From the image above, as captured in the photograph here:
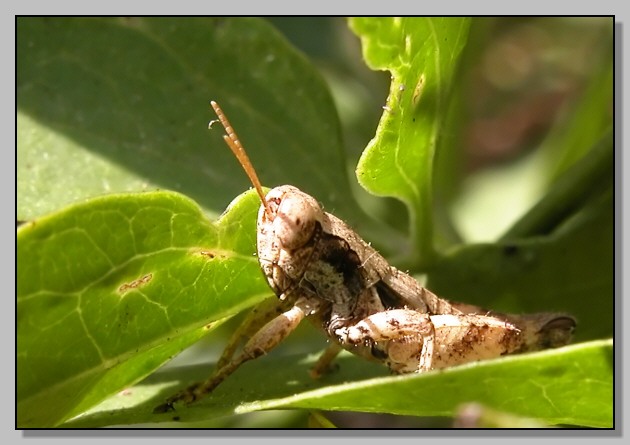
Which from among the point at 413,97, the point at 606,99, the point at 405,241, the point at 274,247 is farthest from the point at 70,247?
the point at 606,99

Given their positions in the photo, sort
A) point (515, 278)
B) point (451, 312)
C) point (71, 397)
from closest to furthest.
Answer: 1. point (71, 397)
2. point (451, 312)
3. point (515, 278)

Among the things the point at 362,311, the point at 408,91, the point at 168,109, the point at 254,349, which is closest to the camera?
the point at 408,91

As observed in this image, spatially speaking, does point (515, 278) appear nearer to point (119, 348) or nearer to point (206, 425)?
point (206, 425)

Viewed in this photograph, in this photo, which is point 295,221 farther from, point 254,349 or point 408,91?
point 408,91

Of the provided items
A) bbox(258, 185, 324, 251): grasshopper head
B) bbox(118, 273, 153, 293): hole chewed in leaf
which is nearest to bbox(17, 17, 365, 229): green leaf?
bbox(258, 185, 324, 251): grasshopper head

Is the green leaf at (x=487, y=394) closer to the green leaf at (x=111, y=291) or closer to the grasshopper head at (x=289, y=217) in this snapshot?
the green leaf at (x=111, y=291)

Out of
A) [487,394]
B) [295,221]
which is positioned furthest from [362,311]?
[487,394]

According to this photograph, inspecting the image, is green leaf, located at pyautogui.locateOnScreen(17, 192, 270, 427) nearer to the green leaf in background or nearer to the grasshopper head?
the grasshopper head
